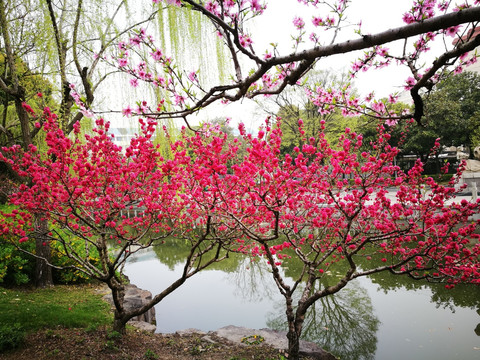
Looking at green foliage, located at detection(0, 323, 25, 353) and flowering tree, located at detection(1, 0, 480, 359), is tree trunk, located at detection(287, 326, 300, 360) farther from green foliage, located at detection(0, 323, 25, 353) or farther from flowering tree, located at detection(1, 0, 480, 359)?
green foliage, located at detection(0, 323, 25, 353)

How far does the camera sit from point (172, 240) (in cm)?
1194

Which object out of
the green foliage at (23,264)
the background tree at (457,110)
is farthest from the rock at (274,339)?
the background tree at (457,110)

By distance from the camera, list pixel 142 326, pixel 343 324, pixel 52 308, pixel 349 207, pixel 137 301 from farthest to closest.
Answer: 1. pixel 137 301
2. pixel 343 324
3. pixel 142 326
4. pixel 52 308
5. pixel 349 207

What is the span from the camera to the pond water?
448 cm

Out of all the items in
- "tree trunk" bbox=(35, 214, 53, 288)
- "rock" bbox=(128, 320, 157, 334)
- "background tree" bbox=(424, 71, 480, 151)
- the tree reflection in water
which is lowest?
the tree reflection in water

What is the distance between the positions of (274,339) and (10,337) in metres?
3.42

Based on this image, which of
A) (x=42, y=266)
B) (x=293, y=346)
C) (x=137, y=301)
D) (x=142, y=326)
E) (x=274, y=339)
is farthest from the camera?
(x=42, y=266)

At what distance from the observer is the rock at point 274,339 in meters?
3.87

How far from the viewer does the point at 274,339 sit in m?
4.33

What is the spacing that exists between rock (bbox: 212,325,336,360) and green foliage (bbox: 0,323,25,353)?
2.55 metres

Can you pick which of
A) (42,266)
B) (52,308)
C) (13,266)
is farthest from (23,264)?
(52,308)

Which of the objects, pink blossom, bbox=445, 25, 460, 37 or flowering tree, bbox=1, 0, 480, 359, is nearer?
flowering tree, bbox=1, 0, 480, 359

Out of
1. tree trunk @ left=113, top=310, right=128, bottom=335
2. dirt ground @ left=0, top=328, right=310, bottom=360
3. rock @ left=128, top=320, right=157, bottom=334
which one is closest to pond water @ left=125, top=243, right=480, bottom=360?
rock @ left=128, top=320, right=157, bottom=334

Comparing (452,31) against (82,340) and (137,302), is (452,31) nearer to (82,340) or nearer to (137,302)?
(82,340)
